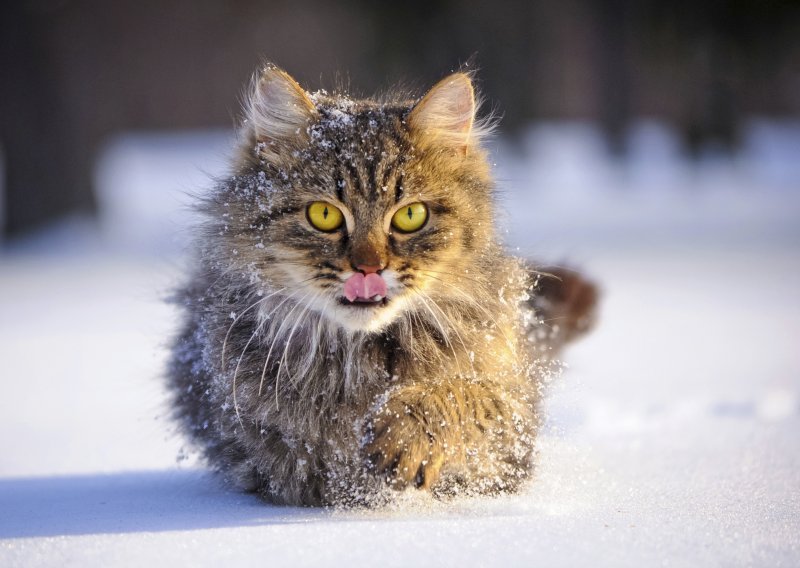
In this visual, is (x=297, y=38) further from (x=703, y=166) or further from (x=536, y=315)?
(x=536, y=315)

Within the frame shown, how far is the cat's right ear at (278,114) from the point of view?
2.30 m

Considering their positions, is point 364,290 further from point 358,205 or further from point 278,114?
point 278,114

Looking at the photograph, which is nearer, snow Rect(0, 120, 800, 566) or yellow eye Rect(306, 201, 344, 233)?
snow Rect(0, 120, 800, 566)

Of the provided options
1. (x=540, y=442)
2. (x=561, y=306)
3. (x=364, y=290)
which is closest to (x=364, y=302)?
(x=364, y=290)

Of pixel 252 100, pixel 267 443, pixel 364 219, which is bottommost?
pixel 267 443

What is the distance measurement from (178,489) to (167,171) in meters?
14.0

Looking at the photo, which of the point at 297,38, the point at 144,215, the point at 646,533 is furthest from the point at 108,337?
the point at 297,38

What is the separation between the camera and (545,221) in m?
10.2

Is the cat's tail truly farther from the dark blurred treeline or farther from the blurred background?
the dark blurred treeline

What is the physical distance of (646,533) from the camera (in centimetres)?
181

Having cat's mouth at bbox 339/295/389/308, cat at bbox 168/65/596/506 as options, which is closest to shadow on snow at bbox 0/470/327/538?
cat at bbox 168/65/596/506

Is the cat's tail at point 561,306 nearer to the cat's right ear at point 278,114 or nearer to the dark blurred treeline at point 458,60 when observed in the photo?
the cat's right ear at point 278,114

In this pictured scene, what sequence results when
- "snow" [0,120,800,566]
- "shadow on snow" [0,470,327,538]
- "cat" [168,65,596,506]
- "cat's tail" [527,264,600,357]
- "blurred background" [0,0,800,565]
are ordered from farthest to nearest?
"cat's tail" [527,264,600,357]
"blurred background" [0,0,800,565]
"cat" [168,65,596,506]
"shadow on snow" [0,470,327,538]
"snow" [0,120,800,566]

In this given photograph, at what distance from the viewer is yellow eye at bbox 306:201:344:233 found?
84.4 inches
